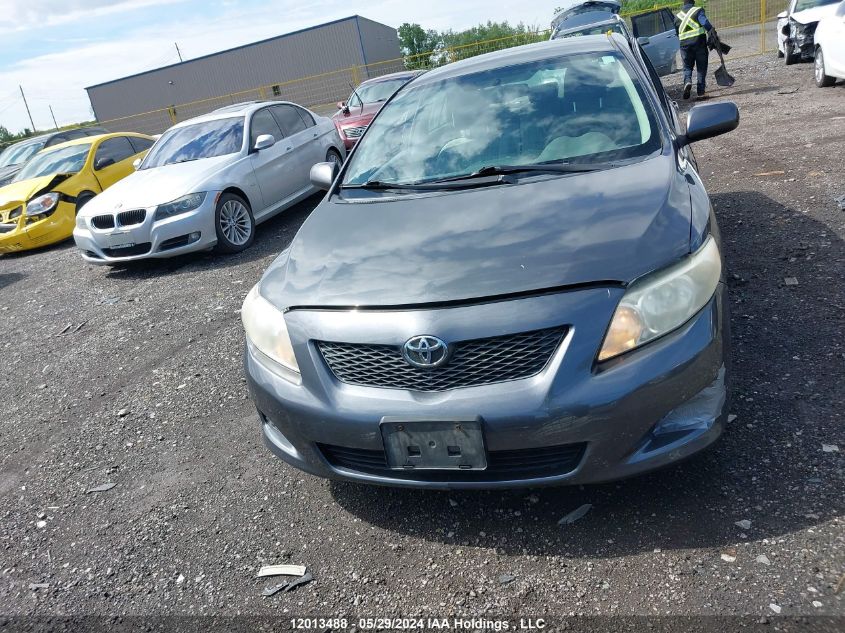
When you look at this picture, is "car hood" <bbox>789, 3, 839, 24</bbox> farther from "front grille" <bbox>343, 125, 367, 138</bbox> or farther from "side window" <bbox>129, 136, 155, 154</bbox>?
"side window" <bbox>129, 136, 155, 154</bbox>

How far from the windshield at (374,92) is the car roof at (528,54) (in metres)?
9.11

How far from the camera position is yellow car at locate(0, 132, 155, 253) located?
9773 mm

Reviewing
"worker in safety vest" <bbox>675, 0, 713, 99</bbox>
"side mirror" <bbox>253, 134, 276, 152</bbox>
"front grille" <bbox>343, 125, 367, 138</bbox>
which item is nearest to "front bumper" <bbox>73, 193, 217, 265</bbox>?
"side mirror" <bbox>253, 134, 276, 152</bbox>

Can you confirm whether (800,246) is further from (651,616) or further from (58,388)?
(58,388)

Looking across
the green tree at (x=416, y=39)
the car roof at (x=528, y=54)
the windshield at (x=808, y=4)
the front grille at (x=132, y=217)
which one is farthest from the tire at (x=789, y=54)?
the green tree at (x=416, y=39)

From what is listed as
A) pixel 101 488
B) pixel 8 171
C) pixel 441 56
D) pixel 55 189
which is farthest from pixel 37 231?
pixel 441 56

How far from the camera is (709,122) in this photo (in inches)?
131

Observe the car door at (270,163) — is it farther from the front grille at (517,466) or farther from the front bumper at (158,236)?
the front grille at (517,466)

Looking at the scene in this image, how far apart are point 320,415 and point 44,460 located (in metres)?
2.34

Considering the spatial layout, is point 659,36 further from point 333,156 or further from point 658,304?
point 658,304

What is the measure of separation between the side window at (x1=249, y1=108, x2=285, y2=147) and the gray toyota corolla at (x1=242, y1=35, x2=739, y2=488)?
18.6 ft

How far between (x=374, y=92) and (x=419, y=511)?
11830 millimetres

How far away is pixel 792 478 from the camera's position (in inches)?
96.2

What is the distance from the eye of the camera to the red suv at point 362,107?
1166 cm
